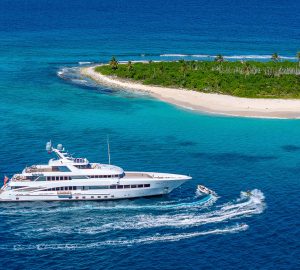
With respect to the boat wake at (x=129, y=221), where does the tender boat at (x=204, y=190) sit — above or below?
above

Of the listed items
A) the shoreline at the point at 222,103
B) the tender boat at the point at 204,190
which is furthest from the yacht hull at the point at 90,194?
the shoreline at the point at 222,103

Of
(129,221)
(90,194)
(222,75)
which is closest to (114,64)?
(222,75)

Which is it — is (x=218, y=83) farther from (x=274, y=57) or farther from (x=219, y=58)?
(x=274, y=57)

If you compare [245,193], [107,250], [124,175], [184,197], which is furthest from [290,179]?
[107,250]

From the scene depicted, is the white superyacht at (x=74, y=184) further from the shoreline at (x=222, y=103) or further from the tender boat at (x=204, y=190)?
the shoreline at (x=222, y=103)

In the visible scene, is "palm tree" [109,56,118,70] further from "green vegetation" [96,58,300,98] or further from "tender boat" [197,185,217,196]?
"tender boat" [197,185,217,196]

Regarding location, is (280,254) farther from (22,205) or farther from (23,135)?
(23,135)

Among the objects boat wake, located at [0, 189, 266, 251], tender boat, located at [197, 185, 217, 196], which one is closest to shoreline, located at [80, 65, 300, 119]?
tender boat, located at [197, 185, 217, 196]
